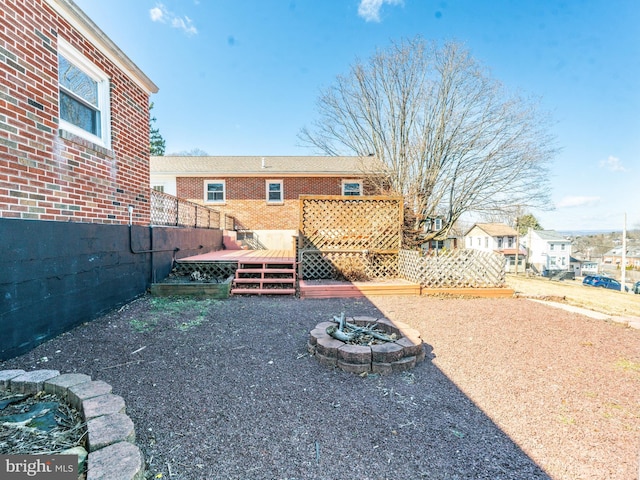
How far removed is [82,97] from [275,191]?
35.8 feet

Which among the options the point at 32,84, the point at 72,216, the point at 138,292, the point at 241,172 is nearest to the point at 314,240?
the point at 138,292

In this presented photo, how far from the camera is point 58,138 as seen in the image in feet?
12.9

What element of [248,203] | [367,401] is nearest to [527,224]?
[248,203]

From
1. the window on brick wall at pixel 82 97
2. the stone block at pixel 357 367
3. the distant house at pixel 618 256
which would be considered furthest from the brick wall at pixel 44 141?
the distant house at pixel 618 256

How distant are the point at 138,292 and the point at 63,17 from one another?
450 centimetres

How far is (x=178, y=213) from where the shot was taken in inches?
334

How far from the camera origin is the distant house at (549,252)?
43.2m

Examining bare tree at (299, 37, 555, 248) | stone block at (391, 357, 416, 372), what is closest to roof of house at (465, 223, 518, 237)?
bare tree at (299, 37, 555, 248)

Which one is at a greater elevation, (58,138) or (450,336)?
(58,138)

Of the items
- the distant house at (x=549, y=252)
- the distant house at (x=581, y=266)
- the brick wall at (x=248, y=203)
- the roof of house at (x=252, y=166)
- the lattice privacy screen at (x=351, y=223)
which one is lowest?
the distant house at (x=581, y=266)

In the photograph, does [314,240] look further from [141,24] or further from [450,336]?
[141,24]

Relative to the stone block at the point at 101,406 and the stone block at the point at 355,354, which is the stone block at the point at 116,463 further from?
the stone block at the point at 355,354

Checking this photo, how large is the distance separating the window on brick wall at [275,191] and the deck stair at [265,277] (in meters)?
8.10

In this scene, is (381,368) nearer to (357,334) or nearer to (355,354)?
(355,354)
